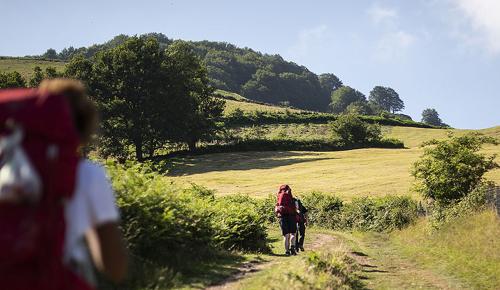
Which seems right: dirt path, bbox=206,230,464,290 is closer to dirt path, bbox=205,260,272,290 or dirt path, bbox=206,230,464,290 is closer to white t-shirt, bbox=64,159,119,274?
dirt path, bbox=205,260,272,290

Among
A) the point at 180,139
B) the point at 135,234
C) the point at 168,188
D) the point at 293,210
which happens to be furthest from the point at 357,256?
the point at 180,139

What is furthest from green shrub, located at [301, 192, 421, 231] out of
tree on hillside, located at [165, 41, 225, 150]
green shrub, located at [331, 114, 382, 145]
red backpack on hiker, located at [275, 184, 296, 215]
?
green shrub, located at [331, 114, 382, 145]

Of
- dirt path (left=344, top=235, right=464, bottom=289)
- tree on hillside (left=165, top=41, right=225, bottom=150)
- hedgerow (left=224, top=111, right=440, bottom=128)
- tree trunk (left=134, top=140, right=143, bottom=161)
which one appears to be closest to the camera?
dirt path (left=344, top=235, right=464, bottom=289)

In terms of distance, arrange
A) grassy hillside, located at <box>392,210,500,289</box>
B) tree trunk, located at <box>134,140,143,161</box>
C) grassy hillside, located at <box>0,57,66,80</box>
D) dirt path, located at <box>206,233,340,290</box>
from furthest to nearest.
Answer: grassy hillside, located at <box>0,57,66,80</box>, tree trunk, located at <box>134,140,143,161</box>, grassy hillside, located at <box>392,210,500,289</box>, dirt path, located at <box>206,233,340,290</box>

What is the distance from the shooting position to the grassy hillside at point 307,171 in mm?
48844

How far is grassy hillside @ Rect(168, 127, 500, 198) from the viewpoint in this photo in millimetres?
48844

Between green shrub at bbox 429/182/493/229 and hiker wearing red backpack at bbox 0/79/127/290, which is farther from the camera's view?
green shrub at bbox 429/182/493/229

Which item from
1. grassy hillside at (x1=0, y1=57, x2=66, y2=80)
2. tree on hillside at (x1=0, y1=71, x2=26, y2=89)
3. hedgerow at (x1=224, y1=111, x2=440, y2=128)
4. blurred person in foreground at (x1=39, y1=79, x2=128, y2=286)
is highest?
grassy hillside at (x1=0, y1=57, x2=66, y2=80)

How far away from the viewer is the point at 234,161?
70625mm

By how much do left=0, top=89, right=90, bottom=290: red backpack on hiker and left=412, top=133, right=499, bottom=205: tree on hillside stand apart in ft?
80.0

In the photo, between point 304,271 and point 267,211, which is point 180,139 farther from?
point 304,271

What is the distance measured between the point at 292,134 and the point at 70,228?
288 feet

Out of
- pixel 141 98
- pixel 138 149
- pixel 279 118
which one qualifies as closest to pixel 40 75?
pixel 141 98

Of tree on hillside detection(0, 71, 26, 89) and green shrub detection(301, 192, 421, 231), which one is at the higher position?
tree on hillside detection(0, 71, 26, 89)
